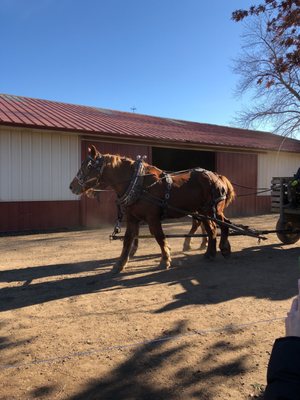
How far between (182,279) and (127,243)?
1.10 m

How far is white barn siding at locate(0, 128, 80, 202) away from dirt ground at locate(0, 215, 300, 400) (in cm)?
415

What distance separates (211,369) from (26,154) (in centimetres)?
955

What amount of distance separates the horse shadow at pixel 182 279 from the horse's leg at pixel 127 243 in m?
0.15

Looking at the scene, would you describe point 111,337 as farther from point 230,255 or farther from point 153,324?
point 230,255

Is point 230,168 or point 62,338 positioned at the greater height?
point 230,168

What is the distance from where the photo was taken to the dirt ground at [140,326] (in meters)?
2.93

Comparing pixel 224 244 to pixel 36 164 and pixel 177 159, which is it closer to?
pixel 36 164

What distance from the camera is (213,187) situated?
7.18 m

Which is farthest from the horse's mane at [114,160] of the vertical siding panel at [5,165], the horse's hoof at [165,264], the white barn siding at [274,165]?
the white barn siding at [274,165]

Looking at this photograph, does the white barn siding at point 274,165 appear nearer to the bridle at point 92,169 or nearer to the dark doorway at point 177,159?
the dark doorway at point 177,159

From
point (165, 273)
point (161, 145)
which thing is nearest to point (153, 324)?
point (165, 273)

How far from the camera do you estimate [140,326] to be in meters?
4.07

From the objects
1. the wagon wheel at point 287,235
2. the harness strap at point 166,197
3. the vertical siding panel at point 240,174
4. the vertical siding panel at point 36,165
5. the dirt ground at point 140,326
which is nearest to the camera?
the dirt ground at point 140,326

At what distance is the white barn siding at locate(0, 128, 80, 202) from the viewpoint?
1103cm
